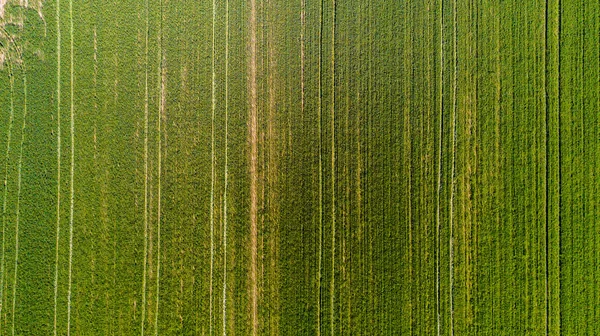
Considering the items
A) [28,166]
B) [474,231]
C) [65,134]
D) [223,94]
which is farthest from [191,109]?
[474,231]

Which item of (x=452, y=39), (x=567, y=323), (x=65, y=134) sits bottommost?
(x=567, y=323)

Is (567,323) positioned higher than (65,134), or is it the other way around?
(65,134)

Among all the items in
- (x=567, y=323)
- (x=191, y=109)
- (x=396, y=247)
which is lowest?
(x=567, y=323)

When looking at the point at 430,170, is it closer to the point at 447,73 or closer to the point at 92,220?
the point at 447,73

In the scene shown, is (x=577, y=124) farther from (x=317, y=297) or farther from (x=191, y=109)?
(x=191, y=109)

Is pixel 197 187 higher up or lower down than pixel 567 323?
higher up

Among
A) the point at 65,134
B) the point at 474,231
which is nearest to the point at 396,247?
the point at 474,231
